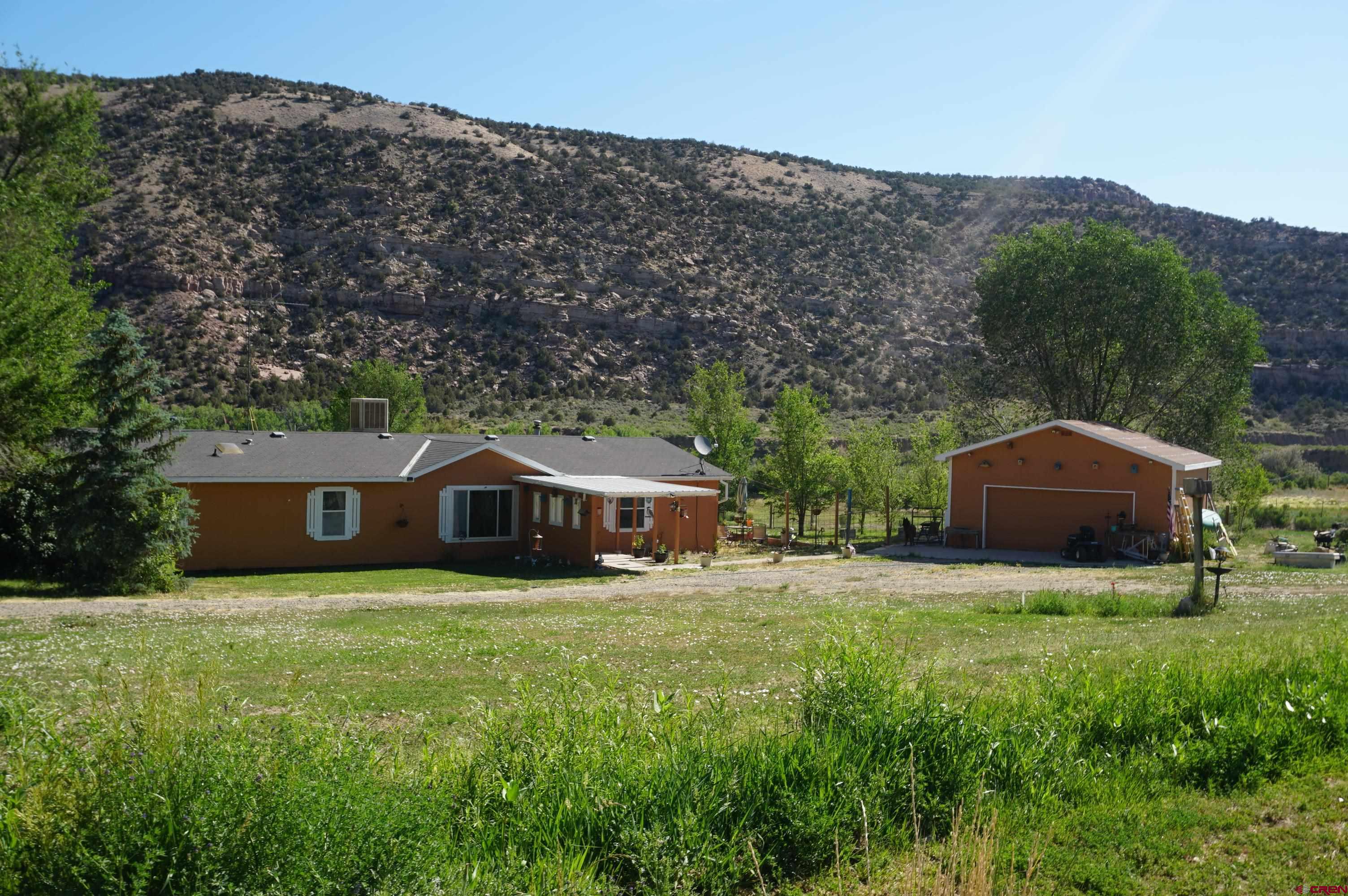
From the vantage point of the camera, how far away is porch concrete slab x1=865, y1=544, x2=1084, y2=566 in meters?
29.5

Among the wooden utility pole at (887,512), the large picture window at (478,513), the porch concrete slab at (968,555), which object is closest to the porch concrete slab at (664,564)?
the porch concrete slab at (968,555)

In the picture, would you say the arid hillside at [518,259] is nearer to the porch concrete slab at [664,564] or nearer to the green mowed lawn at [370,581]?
the green mowed lawn at [370,581]

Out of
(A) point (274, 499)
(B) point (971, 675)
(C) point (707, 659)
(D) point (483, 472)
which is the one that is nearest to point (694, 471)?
(D) point (483, 472)

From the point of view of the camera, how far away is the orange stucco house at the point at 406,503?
2609 cm

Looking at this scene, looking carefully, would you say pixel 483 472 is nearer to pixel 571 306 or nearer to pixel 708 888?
pixel 708 888

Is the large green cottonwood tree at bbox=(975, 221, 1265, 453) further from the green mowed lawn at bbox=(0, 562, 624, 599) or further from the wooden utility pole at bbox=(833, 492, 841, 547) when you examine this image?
the green mowed lawn at bbox=(0, 562, 624, 599)

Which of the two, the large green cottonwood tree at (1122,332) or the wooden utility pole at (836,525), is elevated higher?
the large green cottonwood tree at (1122,332)

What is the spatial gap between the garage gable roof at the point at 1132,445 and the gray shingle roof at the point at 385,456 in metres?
9.08

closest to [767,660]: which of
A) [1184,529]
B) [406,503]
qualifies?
[406,503]

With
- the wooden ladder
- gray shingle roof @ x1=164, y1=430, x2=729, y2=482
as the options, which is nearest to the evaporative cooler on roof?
gray shingle roof @ x1=164, y1=430, x2=729, y2=482

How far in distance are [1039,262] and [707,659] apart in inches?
1415

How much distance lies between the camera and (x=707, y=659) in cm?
1173

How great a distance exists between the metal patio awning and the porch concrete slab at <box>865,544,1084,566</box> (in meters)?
6.30

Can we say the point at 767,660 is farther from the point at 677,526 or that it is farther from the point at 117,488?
the point at 677,526
